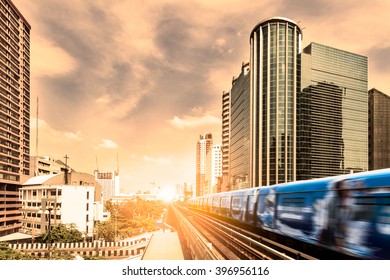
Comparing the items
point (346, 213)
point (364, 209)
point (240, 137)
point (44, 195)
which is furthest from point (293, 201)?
point (240, 137)

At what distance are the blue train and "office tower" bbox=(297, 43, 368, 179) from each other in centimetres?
99

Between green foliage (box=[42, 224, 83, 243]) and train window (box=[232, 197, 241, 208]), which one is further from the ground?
train window (box=[232, 197, 241, 208])

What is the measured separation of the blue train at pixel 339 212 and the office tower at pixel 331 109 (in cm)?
99


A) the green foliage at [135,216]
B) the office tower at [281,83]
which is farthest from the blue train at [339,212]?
the green foliage at [135,216]

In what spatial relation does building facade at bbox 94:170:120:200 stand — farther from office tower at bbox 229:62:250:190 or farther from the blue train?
office tower at bbox 229:62:250:190

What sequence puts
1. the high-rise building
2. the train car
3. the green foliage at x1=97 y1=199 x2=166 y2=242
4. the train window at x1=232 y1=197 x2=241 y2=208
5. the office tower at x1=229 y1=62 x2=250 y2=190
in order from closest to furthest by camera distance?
the train car → the high-rise building → the train window at x1=232 y1=197 x2=241 y2=208 → the office tower at x1=229 y1=62 x2=250 y2=190 → the green foliage at x1=97 y1=199 x2=166 y2=242

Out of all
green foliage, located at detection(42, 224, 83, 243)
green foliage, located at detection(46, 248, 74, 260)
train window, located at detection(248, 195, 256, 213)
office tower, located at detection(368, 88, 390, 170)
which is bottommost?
green foliage, located at detection(42, 224, 83, 243)

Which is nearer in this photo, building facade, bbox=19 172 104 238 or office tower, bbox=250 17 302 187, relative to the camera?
building facade, bbox=19 172 104 238

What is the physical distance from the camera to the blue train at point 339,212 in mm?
2611

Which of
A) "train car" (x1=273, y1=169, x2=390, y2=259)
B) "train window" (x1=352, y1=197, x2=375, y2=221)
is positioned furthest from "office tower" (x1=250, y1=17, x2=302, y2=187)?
"train window" (x1=352, y1=197, x2=375, y2=221)

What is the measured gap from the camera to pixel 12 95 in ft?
14.6

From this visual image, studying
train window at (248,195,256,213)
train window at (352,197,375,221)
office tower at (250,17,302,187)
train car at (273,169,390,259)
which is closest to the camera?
train car at (273,169,390,259)

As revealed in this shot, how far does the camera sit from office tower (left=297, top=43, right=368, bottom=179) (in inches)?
189
